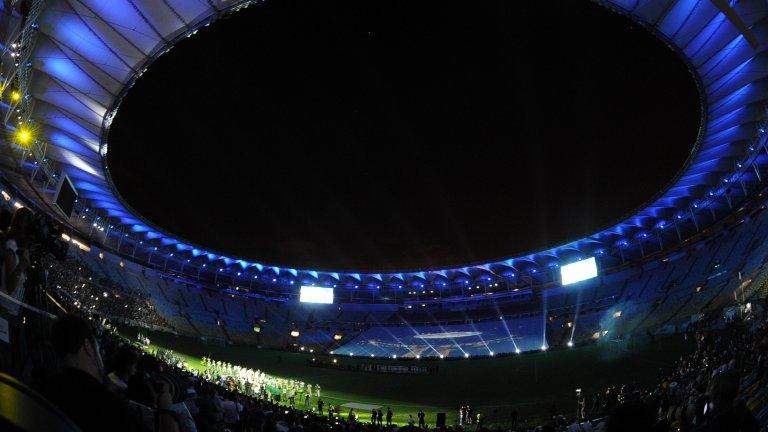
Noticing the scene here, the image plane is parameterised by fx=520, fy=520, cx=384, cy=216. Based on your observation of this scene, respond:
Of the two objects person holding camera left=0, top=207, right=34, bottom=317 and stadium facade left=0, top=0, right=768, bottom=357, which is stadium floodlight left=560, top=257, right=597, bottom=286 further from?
person holding camera left=0, top=207, right=34, bottom=317

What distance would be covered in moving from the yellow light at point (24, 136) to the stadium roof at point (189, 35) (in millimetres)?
927

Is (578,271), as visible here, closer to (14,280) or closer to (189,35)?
(189,35)

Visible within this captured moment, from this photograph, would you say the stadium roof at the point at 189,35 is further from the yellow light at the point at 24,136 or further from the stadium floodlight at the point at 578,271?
the stadium floodlight at the point at 578,271

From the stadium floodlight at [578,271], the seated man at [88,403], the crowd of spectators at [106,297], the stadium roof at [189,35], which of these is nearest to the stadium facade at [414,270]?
the stadium roof at [189,35]

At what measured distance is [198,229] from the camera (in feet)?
168

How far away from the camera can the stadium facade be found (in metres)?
25.2

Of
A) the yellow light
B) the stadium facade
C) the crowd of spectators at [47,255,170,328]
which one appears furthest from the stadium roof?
the crowd of spectators at [47,255,170,328]

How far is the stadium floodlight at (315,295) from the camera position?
2702 inches

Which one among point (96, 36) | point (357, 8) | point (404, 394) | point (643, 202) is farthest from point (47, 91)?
point (643, 202)

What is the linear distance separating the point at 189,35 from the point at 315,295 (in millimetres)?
48027

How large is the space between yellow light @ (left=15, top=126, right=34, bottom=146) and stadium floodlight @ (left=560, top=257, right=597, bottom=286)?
168 feet

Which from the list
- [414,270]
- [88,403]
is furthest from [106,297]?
[88,403]

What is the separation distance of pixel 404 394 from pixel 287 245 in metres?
19.5

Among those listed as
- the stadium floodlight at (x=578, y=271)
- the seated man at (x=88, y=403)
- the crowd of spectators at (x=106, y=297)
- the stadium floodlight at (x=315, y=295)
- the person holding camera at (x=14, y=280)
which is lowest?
the seated man at (x=88, y=403)
